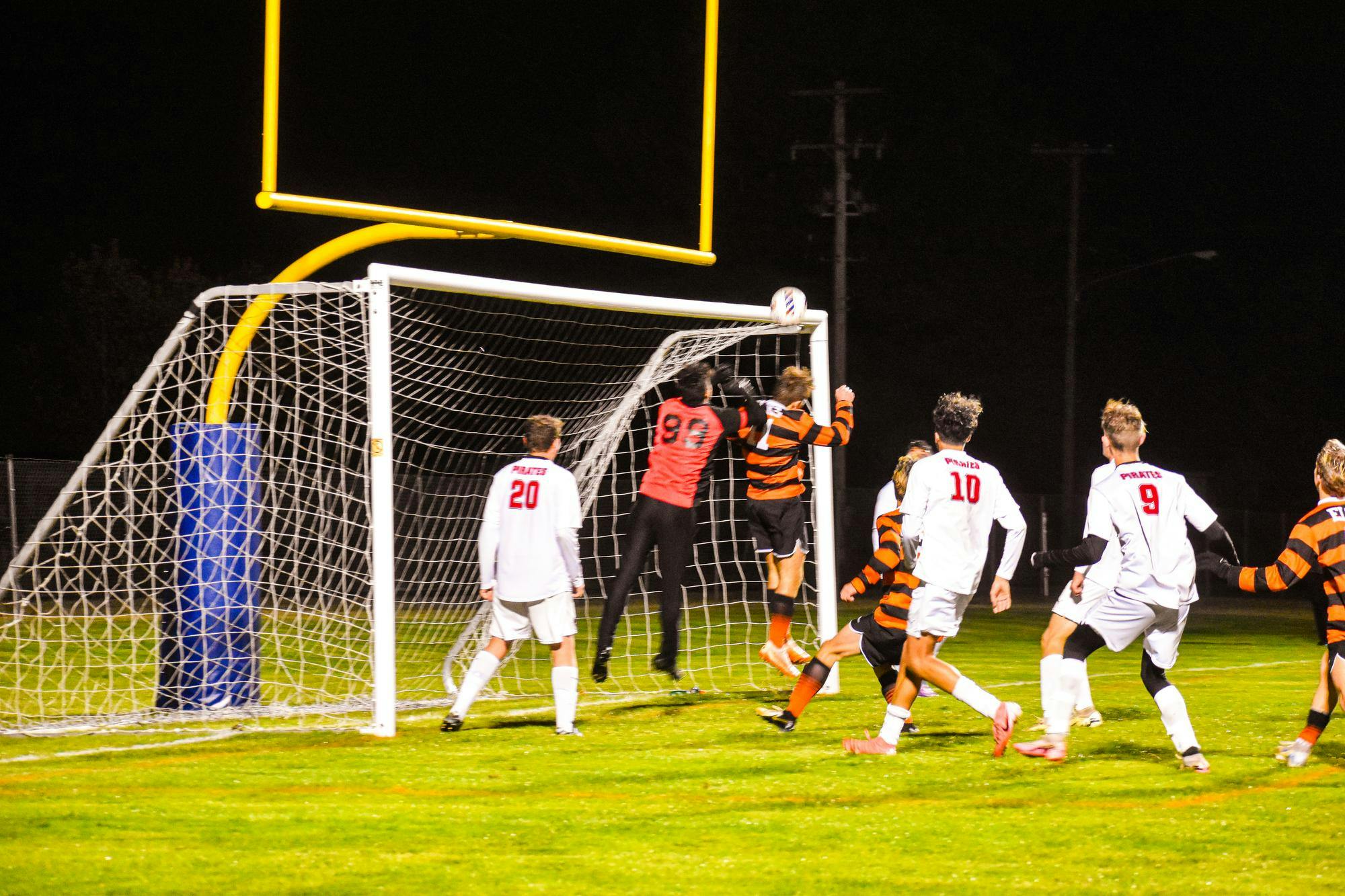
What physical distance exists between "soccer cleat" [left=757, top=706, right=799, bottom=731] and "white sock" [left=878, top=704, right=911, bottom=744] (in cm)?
78

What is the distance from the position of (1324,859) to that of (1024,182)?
37339 mm

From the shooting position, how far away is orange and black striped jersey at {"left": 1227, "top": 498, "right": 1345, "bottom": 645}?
25.3 feet

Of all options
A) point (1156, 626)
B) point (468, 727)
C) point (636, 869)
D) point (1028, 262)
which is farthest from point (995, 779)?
point (1028, 262)

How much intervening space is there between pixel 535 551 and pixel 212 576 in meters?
2.24

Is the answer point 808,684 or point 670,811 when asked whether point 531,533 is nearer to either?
point 808,684

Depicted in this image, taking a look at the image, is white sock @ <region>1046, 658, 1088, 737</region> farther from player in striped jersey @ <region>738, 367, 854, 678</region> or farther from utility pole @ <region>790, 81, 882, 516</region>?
utility pole @ <region>790, 81, 882, 516</region>

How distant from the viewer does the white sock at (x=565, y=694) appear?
29.0ft

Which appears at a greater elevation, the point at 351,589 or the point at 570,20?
the point at 570,20

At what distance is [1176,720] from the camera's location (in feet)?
25.3

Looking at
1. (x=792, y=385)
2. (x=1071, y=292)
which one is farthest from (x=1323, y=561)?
(x=1071, y=292)

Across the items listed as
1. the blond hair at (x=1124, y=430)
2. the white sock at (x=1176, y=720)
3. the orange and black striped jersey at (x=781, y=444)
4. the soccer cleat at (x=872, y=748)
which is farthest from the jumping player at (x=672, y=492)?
the white sock at (x=1176, y=720)

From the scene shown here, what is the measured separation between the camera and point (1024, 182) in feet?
137

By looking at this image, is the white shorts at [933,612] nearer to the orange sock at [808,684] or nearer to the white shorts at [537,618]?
the orange sock at [808,684]

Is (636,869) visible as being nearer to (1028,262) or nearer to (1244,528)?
(1244,528)
